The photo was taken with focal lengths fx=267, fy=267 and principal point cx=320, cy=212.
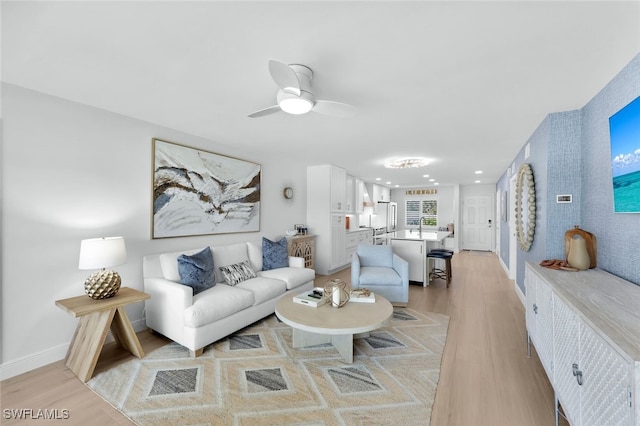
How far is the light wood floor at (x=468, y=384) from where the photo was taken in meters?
1.76

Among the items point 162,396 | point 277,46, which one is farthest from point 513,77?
point 162,396

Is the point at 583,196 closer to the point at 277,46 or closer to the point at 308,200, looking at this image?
the point at 277,46

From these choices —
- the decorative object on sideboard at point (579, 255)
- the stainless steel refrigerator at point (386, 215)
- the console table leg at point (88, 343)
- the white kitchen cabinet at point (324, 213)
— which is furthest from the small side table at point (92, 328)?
the stainless steel refrigerator at point (386, 215)

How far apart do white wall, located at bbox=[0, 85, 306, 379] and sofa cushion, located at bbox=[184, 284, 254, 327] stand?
94 centimetres

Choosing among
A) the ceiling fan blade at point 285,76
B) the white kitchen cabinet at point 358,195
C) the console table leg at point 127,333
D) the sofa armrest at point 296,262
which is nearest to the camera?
the ceiling fan blade at point 285,76

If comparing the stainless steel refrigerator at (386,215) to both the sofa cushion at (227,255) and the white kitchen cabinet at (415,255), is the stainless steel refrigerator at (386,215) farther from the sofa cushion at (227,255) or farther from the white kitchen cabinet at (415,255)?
the sofa cushion at (227,255)

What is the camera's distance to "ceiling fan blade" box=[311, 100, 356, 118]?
2.04m

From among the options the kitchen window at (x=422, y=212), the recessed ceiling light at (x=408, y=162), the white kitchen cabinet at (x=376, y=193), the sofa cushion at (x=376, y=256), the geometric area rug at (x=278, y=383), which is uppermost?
the recessed ceiling light at (x=408, y=162)

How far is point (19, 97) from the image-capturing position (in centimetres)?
224

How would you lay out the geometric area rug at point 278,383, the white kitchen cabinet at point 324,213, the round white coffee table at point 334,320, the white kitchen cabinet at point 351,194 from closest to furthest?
1. the geometric area rug at point 278,383
2. the round white coffee table at point 334,320
3. the white kitchen cabinet at point 324,213
4. the white kitchen cabinet at point 351,194

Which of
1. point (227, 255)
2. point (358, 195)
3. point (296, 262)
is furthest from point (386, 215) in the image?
point (227, 255)

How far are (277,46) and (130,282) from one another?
112 inches

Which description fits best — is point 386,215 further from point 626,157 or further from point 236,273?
point 626,157

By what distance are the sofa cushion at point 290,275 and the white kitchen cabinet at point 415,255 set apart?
1893 millimetres
